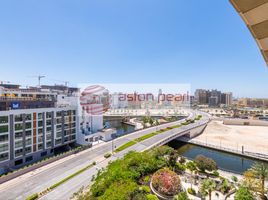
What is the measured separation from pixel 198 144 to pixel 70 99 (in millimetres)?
30641

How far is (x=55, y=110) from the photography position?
103ft

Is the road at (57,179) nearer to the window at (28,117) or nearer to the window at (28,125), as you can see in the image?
the window at (28,125)

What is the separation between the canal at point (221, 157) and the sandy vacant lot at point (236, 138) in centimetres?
351

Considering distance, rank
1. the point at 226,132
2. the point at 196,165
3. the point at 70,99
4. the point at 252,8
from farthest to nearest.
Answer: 1. the point at 226,132
2. the point at 70,99
3. the point at 196,165
4. the point at 252,8

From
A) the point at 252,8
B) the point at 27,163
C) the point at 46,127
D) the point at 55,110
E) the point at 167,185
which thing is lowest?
the point at 27,163

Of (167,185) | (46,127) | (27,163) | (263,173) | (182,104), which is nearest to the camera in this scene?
(167,185)

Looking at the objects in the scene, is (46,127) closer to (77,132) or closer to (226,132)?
(77,132)

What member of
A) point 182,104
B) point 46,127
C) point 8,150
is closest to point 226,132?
point 46,127

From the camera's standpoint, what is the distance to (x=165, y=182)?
16969 millimetres

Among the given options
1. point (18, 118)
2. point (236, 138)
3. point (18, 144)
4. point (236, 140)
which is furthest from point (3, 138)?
point (236, 138)

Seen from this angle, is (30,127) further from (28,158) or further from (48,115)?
(28,158)

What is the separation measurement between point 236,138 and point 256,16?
48.1 meters

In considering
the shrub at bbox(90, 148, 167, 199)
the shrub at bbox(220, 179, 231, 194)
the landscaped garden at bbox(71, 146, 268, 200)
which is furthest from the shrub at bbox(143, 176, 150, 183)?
the shrub at bbox(220, 179, 231, 194)

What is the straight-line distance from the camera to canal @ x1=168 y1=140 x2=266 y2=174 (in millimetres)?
28169
